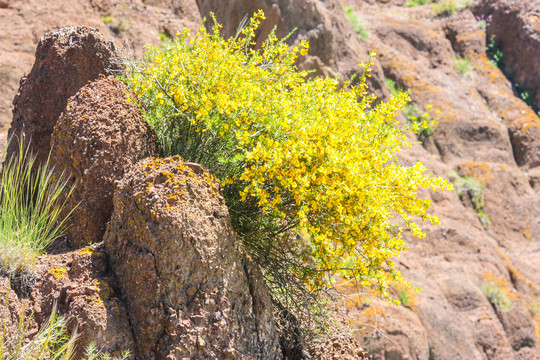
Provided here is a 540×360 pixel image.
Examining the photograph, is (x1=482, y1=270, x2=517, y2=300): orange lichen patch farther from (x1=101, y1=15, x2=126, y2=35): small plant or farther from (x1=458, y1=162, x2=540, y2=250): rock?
(x1=101, y1=15, x2=126, y2=35): small plant

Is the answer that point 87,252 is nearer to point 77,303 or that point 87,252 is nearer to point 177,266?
point 77,303

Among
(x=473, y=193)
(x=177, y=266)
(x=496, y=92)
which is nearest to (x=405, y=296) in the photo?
(x=473, y=193)

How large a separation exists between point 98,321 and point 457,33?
Result: 1360 centimetres

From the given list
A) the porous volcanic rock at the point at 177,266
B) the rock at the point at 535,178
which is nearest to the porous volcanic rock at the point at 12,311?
the porous volcanic rock at the point at 177,266

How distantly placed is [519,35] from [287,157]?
13.3 m

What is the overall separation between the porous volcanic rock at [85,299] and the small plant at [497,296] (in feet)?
23.7

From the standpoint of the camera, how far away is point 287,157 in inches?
136

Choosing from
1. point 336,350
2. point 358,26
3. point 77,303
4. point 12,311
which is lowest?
point 336,350

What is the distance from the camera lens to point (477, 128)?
12.2 metres

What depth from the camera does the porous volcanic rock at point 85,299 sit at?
3.09m

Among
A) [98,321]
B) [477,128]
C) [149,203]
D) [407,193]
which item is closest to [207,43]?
[149,203]

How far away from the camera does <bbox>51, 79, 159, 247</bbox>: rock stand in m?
3.72

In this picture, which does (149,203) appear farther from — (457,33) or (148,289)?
(457,33)

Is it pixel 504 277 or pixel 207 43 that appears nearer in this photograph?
pixel 207 43
